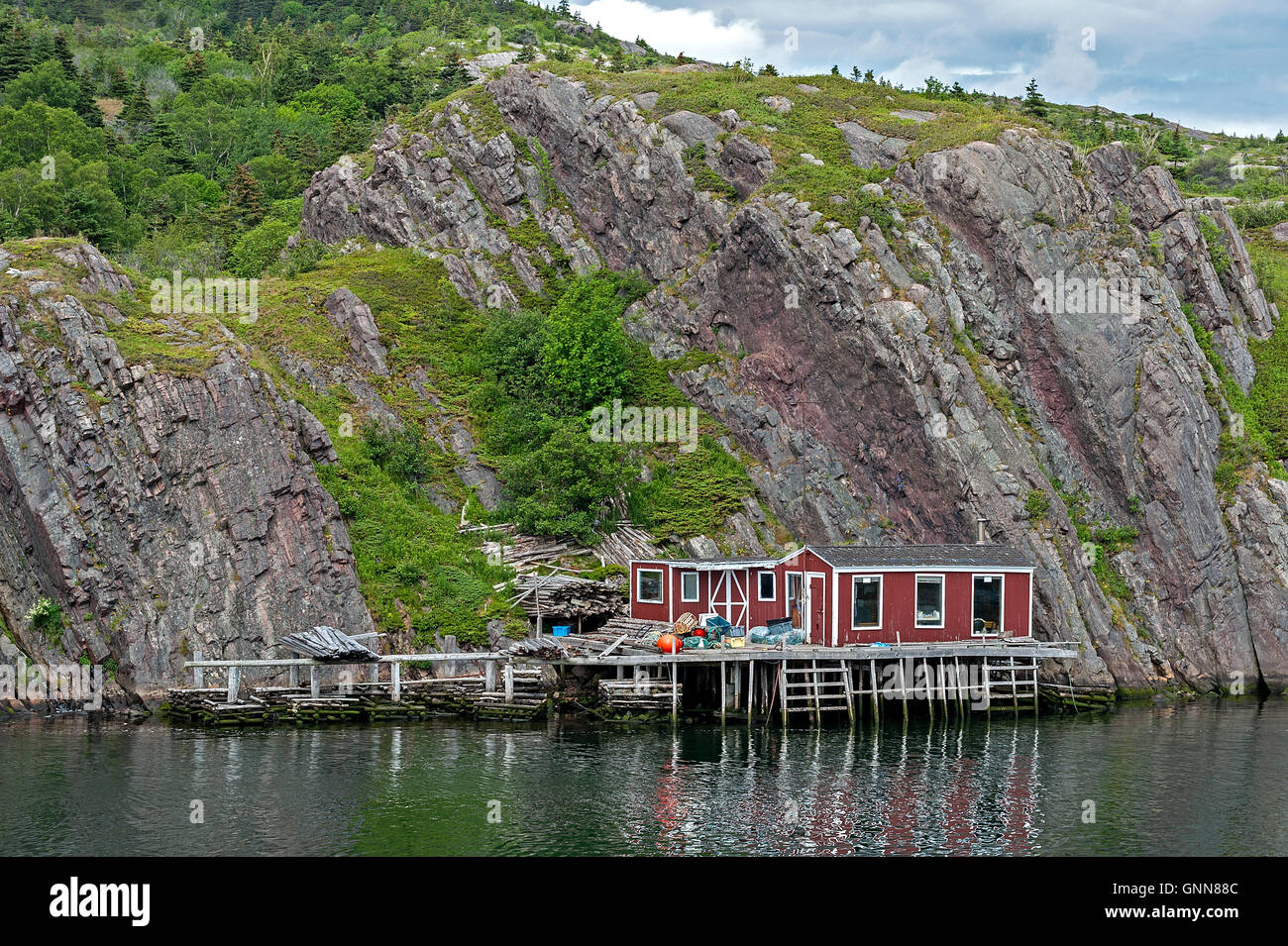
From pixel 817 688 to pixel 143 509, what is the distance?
31.4m

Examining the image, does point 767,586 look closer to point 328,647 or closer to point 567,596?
point 567,596

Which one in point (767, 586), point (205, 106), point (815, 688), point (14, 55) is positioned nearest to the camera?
point (815, 688)

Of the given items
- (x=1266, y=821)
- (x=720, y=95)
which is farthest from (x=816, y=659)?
(x=720, y=95)

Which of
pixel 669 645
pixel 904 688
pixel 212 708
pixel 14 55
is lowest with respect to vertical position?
pixel 212 708

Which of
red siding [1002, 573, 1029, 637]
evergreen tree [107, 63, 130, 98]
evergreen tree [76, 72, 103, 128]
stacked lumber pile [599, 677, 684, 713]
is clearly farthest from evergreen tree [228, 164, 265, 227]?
red siding [1002, 573, 1029, 637]

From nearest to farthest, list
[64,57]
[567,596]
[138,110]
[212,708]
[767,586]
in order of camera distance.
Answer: [212,708] → [767,586] → [567,596] → [138,110] → [64,57]

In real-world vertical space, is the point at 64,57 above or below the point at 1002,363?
above

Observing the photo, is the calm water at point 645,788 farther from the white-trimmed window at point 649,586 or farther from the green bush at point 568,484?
the green bush at point 568,484

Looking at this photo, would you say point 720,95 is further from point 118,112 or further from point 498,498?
point 118,112

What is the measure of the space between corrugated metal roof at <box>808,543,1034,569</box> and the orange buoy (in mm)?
7472

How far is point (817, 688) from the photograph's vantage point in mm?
53031

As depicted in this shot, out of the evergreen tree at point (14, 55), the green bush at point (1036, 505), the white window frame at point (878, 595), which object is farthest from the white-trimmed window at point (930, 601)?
the evergreen tree at point (14, 55)

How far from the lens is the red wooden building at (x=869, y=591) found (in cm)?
5484

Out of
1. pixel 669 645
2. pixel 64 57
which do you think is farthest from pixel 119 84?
pixel 669 645
